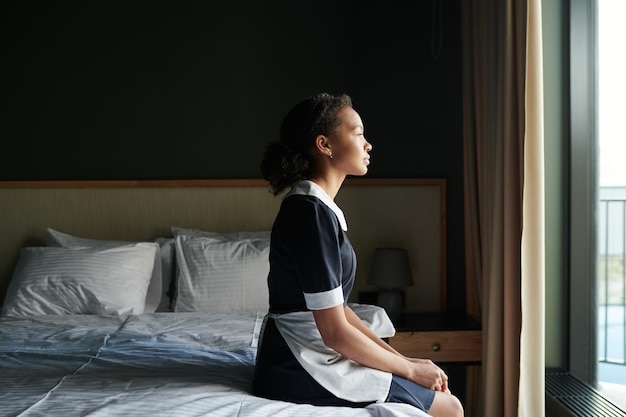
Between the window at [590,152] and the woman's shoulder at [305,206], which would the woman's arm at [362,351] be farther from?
the window at [590,152]

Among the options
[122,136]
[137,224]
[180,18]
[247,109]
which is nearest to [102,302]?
[137,224]

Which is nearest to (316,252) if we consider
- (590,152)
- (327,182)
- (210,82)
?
(327,182)

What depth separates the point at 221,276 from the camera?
3320 millimetres

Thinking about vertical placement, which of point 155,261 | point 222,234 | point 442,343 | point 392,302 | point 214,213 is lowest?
point 442,343

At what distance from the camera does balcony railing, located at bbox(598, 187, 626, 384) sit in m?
3.19

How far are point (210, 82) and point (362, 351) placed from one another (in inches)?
92.6

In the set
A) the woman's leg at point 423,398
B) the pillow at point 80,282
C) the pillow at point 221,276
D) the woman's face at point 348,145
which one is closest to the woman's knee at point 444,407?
the woman's leg at point 423,398

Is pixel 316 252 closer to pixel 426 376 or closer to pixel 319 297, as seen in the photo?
pixel 319 297

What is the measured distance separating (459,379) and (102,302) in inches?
74.8

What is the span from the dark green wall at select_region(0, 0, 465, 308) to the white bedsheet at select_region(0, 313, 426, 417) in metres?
1.07

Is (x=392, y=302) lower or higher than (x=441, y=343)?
higher

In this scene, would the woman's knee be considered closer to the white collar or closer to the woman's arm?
the woman's arm

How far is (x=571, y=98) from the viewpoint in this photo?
3.01 m

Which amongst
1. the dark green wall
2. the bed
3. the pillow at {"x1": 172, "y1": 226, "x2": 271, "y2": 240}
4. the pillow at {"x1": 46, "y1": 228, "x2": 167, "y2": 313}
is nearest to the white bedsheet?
the bed
